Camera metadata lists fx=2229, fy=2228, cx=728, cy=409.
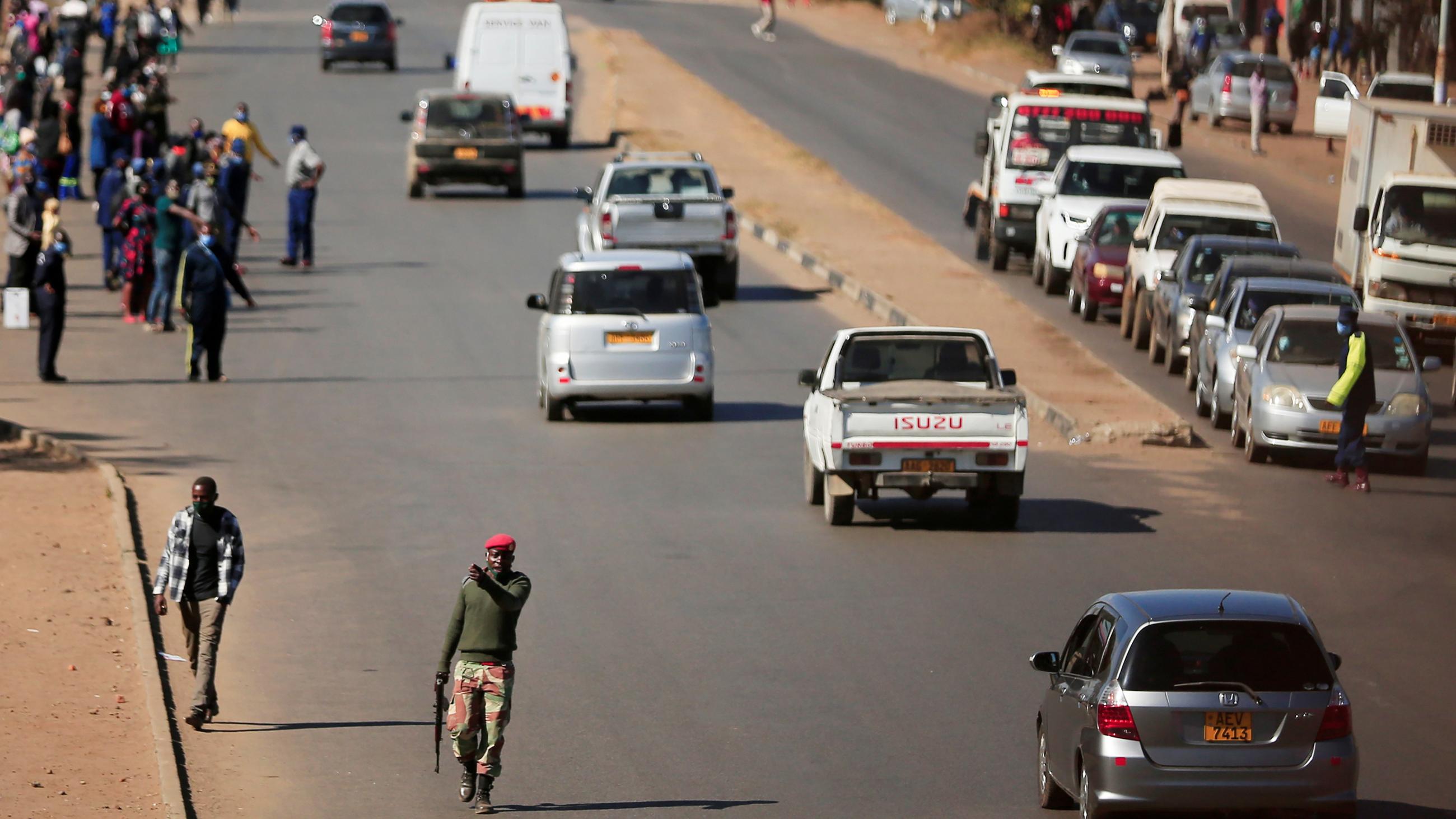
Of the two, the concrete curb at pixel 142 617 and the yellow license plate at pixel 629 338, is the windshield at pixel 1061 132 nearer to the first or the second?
the yellow license plate at pixel 629 338

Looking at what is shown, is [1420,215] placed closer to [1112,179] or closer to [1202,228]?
[1202,228]

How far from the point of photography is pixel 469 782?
10758 millimetres

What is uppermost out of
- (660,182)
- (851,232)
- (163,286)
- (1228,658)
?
(1228,658)

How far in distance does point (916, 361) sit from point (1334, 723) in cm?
953

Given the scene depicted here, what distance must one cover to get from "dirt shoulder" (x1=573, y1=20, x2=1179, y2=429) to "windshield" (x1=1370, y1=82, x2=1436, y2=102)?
494 inches

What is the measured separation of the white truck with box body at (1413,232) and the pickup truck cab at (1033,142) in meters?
5.88

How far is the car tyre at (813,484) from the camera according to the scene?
62.8ft

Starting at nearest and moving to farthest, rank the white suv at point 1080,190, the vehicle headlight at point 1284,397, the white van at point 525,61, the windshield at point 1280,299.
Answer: the vehicle headlight at point 1284,397
the windshield at point 1280,299
the white suv at point 1080,190
the white van at point 525,61

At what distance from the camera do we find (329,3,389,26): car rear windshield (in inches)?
2453

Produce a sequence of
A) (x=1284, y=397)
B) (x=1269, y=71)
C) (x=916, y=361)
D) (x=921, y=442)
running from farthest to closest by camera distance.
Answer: (x=1269, y=71)
(x=1284, y=397)
(x=916, y=361)
(x=921, y=442)

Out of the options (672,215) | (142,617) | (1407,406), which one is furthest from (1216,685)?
(672,215)

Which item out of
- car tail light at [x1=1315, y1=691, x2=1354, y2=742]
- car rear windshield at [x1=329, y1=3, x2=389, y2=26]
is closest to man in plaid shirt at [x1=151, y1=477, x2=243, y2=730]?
car tail light at [x1=1315, y1=691, x2=1354, y2=742]

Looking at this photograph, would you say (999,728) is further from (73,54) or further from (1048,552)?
(73,54)

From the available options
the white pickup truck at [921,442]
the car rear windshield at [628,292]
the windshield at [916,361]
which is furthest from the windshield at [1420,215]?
the white pickup truck at [921,442]
